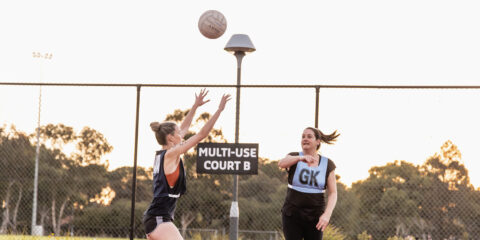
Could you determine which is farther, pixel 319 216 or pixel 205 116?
pixel 205 116

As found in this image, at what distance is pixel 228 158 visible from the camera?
360 inches

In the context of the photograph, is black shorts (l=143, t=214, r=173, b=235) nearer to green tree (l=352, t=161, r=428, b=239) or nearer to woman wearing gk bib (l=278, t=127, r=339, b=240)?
woman wearing gk bib (l=278, t=127, r=339, b=240)

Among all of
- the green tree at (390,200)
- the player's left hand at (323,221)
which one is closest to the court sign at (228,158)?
the player's left hand at (323,221)

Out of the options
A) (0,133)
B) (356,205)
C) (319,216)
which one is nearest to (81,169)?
(0,133)

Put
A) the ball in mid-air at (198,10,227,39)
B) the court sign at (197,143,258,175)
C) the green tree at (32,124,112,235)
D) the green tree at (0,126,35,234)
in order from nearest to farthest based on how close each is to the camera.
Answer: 1. the court sign at (197,143,258,175)
2. the ball in mid-air at (198,10,227,39)
3. the green tree at (0,126,35,234)
4. the green tree at (32,124,112,235)

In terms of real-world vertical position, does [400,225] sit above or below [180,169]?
below

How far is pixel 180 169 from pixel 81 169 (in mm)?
39264

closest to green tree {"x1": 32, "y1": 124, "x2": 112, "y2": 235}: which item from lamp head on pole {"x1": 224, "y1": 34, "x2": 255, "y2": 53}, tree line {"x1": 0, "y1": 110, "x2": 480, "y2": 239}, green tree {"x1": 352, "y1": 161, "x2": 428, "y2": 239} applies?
tree line {"x1": 0, "y1": 110, "x2": 480, "y2": 239}

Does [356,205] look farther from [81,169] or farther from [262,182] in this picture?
[81,169]

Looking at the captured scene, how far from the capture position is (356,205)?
43.2 m

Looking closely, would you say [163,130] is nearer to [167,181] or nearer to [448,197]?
[167,181]

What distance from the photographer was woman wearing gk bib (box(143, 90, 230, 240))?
5.25 metres

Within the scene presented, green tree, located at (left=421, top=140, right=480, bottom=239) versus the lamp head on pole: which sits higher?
the lamp head on pole

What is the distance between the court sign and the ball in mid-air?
64.3 inches
